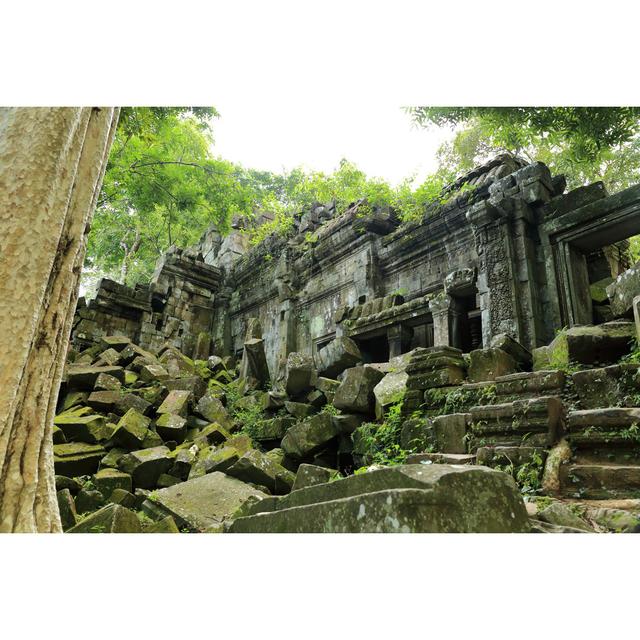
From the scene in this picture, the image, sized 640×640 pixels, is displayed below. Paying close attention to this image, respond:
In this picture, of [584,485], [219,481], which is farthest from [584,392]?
[219,481]

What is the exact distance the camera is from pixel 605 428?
270cm

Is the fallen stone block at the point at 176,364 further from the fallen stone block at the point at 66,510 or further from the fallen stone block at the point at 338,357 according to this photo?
the fallen stone block at the point at 66,510

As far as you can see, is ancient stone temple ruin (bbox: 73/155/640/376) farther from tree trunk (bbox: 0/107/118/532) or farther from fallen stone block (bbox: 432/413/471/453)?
tree trunk (bbox: 0/107/118/532)

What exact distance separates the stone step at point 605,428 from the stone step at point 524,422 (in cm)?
11

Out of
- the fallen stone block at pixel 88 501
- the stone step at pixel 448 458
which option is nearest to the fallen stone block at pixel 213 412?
the fallen stone block at pixel 88 501

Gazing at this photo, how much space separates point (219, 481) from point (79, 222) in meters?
3.12

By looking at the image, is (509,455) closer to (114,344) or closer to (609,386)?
(609,386)

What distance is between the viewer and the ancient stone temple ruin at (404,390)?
7.16 ft

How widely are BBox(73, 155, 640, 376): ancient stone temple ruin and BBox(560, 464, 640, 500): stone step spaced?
3501 millimetres

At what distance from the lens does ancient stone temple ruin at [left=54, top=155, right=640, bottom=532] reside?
86.0 inches

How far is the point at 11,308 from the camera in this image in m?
1.60

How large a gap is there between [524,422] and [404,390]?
1.67 m

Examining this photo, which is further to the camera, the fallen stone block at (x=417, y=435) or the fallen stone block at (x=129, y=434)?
the fallen stone block at (x=129, y=434)

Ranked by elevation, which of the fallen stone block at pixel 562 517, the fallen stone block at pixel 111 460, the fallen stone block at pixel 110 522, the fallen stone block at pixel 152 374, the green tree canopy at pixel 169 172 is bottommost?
the fallen stone block at pixel 110 522
